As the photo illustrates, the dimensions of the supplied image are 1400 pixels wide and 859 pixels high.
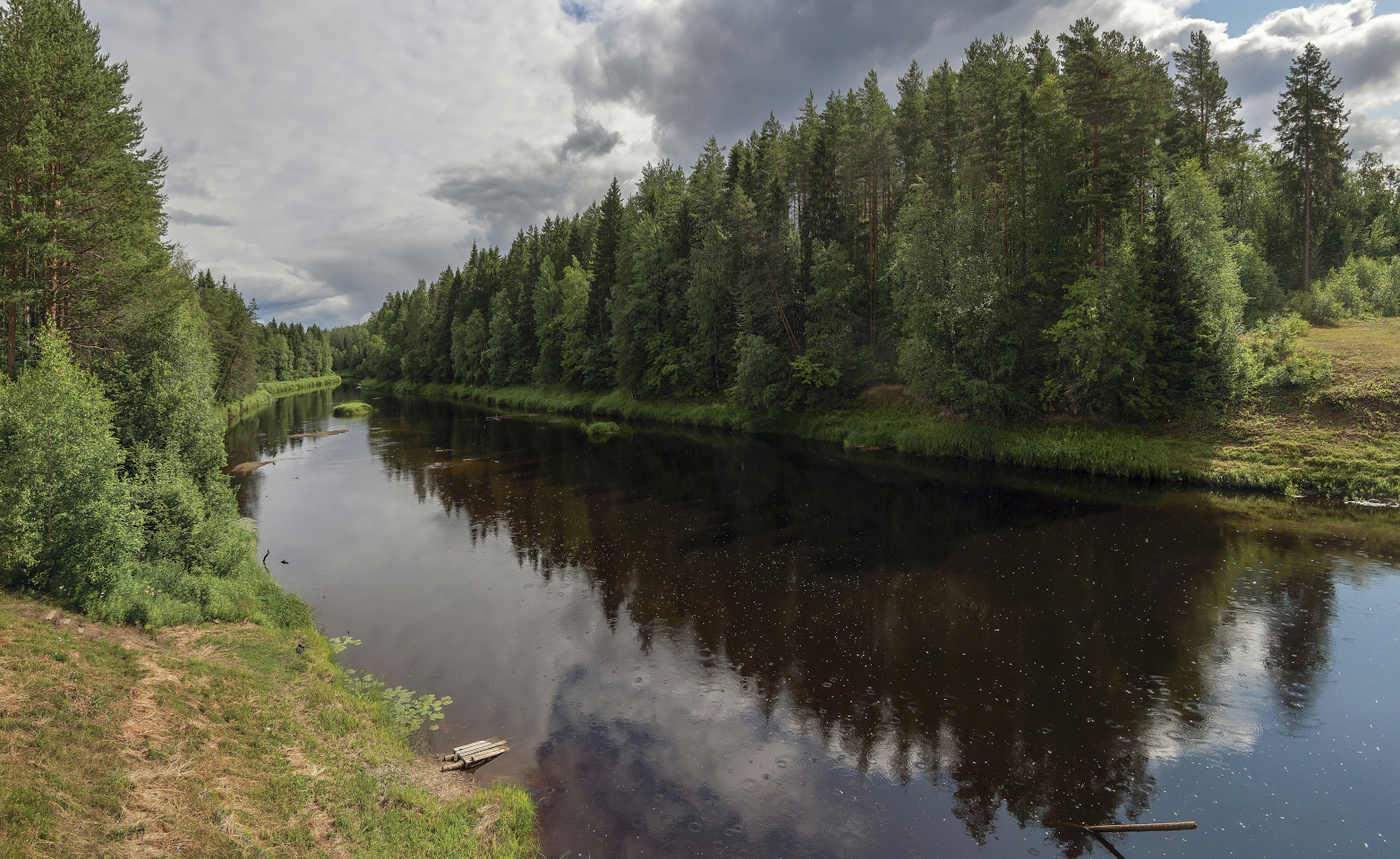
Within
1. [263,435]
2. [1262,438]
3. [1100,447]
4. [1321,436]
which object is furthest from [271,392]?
[1321,436]

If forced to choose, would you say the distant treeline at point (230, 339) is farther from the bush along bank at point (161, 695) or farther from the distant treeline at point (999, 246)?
the bush along bank at point (161, 695)

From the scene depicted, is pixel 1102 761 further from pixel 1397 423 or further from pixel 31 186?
pixel 31 186

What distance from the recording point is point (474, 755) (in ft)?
35.3

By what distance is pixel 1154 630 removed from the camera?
1534 centimetres

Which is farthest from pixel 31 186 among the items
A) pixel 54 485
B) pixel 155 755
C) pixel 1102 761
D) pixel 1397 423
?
pixel 1397 423

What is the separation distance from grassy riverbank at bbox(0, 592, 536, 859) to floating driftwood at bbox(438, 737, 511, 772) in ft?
1.21

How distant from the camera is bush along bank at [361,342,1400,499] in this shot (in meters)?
26.4

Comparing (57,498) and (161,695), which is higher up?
(57,498)

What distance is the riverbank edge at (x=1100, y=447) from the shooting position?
26.8m

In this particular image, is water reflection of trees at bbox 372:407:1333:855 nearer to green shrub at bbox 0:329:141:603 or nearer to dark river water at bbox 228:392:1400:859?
dark river water at bbox 228:392:1400:859

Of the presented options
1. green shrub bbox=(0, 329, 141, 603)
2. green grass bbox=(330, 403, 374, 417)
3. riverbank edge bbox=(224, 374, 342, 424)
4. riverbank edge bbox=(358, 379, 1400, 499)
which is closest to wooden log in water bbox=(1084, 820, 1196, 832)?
green shrub bbox=(0, 329, 141, 603)

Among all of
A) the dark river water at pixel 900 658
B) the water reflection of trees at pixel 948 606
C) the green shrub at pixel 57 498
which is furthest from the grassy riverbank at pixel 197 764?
the water reflection of trees at pixel 948 606

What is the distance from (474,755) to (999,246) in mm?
38404

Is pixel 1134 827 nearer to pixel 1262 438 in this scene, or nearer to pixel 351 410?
pixel 1262 438
